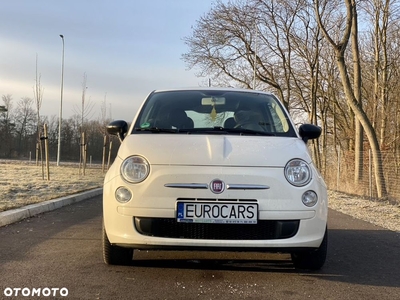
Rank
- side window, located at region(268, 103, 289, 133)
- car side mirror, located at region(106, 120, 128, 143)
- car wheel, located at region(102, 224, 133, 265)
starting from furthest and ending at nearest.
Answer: car side mirror, located at region(106, 120, 128, 143)
side window, located at region(268, 103, 289, 133)
car wheel, located at region(102, 224, 133, 265)

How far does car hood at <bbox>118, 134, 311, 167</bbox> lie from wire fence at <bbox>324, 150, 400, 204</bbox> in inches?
418

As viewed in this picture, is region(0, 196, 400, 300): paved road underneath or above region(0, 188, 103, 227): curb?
above

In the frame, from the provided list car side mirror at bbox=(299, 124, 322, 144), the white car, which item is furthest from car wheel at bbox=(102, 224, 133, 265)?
car side mirror at bbox=(299, 124, 322, 144)

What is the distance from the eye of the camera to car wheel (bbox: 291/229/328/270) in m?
3.66

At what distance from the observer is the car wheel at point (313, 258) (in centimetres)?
366

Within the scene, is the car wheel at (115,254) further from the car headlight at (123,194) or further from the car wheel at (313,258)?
the car wheel at (313,258)

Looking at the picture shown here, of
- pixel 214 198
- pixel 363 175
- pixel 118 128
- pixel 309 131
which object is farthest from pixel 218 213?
pixel 363 175

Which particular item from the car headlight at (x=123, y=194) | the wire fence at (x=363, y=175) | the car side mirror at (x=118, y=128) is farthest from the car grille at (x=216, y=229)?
the wire fence at (x=363, y=175)

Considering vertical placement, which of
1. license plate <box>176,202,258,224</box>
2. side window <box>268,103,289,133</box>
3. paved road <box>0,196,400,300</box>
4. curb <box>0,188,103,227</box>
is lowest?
curb <box>0,188,103,227</box>

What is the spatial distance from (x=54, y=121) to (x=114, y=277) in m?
65.0

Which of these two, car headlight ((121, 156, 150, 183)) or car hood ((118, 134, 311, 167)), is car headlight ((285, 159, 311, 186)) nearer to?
car hood ((118, 134, 311, 167))

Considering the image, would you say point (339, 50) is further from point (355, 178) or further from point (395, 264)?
point (395, 264)

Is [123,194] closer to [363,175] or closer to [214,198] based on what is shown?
[214,198]

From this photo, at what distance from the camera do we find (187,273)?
11.8 feet
